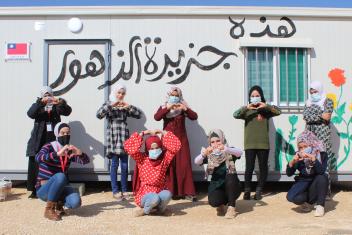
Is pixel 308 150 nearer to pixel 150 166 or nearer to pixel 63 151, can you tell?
pixel 150 166

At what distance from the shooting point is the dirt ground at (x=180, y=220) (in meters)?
4.66

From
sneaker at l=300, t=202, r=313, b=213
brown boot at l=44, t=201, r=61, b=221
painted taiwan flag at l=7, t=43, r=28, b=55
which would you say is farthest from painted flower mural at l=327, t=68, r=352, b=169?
painted taiwan flag at l=7, t=43, r=28, b=55

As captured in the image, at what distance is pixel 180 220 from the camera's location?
5.09 m

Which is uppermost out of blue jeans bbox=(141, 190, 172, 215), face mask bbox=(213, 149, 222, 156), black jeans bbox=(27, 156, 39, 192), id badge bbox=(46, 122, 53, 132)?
id badge bbox=(46, 122, 53, 132)

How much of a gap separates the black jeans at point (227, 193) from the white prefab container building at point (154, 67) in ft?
4.83

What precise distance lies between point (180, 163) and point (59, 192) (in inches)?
69.6

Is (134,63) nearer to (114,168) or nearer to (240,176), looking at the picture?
(114,168)

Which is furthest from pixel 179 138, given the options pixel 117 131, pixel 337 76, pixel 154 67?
pixel 337 76

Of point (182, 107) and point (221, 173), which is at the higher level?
Answer: point (182, 107)

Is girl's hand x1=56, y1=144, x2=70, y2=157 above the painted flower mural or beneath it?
beneath

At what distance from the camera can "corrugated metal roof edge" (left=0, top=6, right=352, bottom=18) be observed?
6621 mm

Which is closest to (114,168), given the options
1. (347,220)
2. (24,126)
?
(24,126)

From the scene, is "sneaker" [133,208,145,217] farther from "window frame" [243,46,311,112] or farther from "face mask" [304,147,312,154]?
"window frame" [243,46,311,112]

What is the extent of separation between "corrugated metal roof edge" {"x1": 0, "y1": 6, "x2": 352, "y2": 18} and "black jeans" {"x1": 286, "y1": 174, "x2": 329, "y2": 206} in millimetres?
2604
